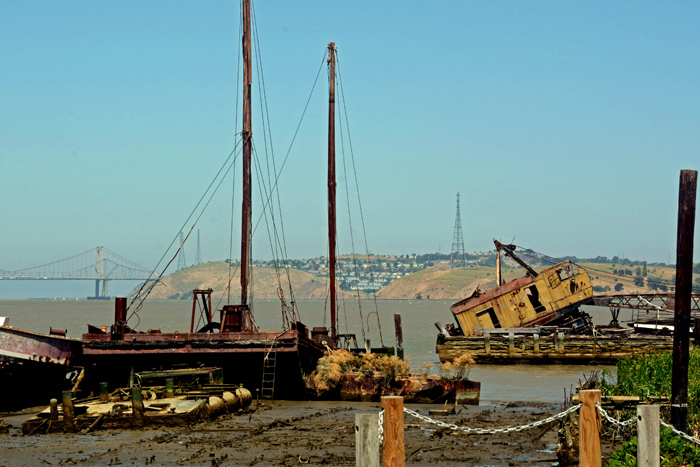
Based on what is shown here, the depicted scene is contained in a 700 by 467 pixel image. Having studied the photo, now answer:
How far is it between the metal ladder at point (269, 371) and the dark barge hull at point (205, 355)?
59 mm

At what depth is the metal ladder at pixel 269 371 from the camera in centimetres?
2436

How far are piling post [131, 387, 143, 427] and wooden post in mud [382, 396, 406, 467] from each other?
940 centimetres

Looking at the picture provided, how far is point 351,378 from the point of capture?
24.7 m

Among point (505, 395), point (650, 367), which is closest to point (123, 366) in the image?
point (505, 395)

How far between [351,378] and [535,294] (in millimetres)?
21241

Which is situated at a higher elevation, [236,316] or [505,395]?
[236,316]

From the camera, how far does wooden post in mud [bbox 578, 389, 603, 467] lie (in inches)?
449

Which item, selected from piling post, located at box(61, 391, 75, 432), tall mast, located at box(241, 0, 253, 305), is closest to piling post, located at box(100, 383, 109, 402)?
piling post, located at box(61, 391, 75, 432)

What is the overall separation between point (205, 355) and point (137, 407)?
6.06 metres

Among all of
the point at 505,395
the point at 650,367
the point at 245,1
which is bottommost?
the point at 505,395

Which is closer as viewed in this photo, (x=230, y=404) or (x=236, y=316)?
(x=230, y=404)

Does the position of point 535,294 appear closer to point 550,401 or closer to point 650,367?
point 550,401

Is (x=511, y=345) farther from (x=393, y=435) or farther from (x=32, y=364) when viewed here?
(x=393, y=435)

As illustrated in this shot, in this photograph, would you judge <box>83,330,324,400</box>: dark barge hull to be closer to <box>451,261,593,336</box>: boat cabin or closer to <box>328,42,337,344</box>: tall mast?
<box>328,42,337,344</box>: tall mast
